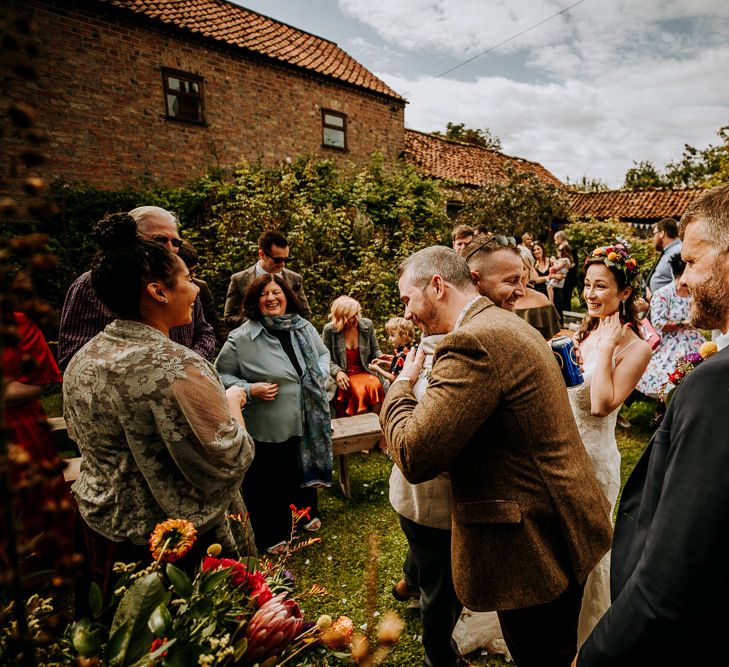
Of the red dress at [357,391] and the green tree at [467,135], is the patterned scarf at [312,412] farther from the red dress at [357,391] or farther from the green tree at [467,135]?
the green tree at [467,135]

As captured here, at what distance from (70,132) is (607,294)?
1130 cm

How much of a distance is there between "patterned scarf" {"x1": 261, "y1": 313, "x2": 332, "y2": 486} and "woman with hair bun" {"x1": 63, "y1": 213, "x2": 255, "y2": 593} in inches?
77.1

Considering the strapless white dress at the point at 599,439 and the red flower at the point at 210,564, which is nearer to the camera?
the red flower at the point at 210,564

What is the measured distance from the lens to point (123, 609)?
895 millimetres

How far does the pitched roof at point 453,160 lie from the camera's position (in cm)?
1891

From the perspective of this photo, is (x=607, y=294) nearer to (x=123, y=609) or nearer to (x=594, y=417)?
(x=594, y=417)

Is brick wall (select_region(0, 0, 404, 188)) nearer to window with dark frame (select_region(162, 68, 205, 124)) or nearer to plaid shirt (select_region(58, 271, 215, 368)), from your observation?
window with dark frame (select_region(162, 68, 205, 124))

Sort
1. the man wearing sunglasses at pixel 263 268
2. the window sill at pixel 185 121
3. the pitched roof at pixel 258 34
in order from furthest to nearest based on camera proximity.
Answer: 1. the pitched roof at pixel 258 34
2. the window sill at pixel 185 121
3. the man wearing sunglasses at pixel 263 268

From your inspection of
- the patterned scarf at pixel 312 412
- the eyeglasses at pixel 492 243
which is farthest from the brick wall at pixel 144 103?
the eyeglasses at pixel 492 243

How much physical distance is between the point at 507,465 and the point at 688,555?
0.68m

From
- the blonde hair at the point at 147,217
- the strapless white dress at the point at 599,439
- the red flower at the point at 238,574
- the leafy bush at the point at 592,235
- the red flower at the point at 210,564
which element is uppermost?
the leafy bush at the point at 592,235

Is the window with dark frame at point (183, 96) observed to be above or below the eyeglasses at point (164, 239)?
above

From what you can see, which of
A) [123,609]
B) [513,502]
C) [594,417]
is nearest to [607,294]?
[594,417]

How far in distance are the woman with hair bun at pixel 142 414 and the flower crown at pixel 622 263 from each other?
2.63 metres
